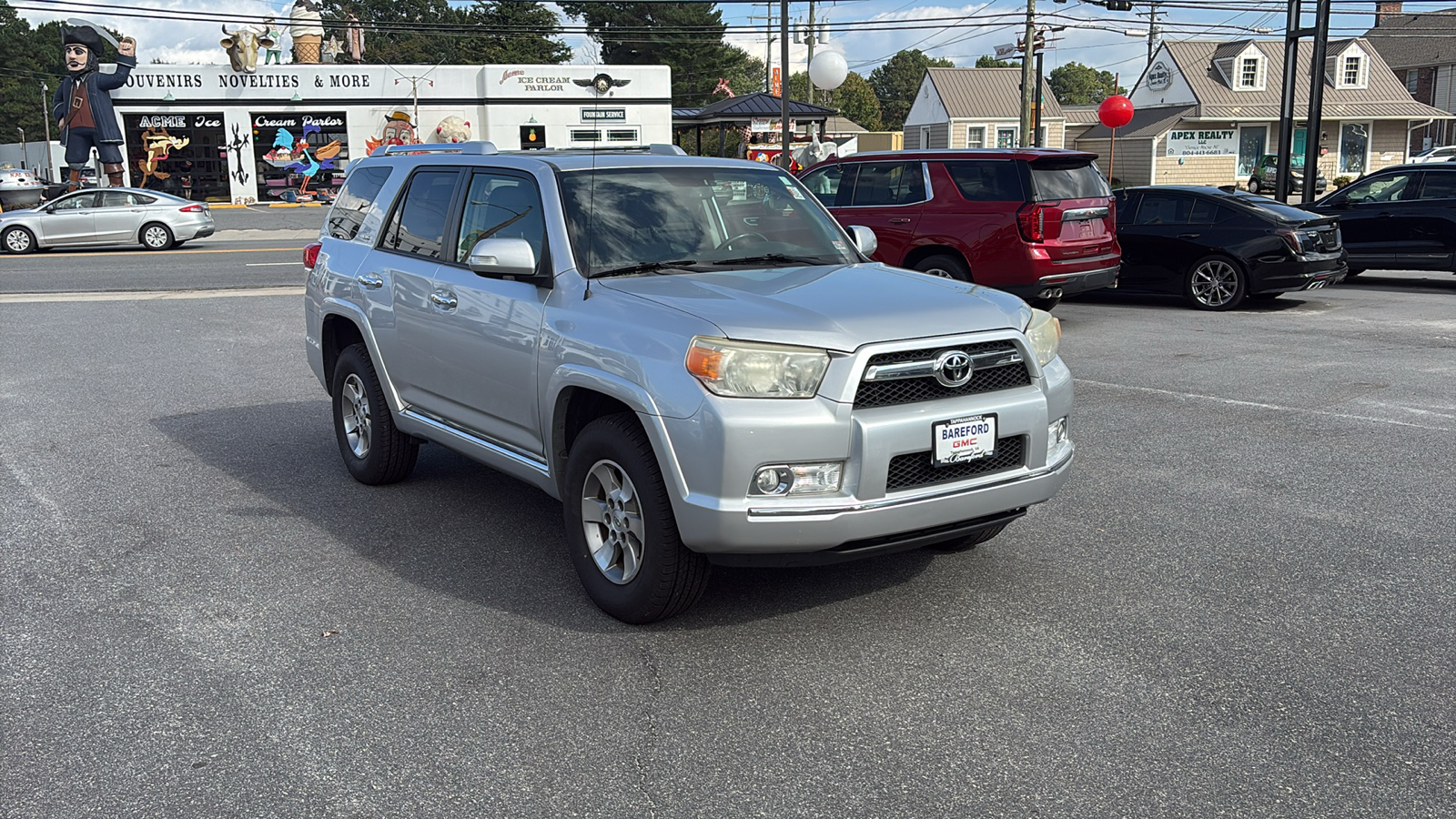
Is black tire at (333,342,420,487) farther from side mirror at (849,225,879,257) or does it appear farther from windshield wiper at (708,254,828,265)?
side mirror at (849,225,879,257)

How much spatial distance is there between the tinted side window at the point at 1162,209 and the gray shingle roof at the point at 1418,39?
66.6m

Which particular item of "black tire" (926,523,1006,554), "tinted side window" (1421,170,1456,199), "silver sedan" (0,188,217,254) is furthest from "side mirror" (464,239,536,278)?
"silver sedan" (0,188,217,254)

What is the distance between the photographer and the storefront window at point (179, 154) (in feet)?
153

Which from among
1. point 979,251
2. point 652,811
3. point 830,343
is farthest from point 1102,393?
point 652,811

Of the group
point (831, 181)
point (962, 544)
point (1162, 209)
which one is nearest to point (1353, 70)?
point (1162, 209)

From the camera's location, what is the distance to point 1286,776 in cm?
349

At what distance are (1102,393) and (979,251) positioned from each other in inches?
141

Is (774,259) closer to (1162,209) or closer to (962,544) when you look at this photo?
(962,544)

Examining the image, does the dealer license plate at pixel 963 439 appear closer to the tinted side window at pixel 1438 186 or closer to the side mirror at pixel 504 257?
the side mirror at pixel 504 257

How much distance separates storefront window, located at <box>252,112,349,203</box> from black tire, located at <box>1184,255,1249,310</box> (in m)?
40.2

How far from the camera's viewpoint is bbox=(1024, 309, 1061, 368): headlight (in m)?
4.85

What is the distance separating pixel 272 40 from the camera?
1916 inches

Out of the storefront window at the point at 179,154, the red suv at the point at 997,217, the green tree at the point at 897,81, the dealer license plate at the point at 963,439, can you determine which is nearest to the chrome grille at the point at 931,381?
the dealer license plate at the point at 963,439

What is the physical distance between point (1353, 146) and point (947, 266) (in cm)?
4833
